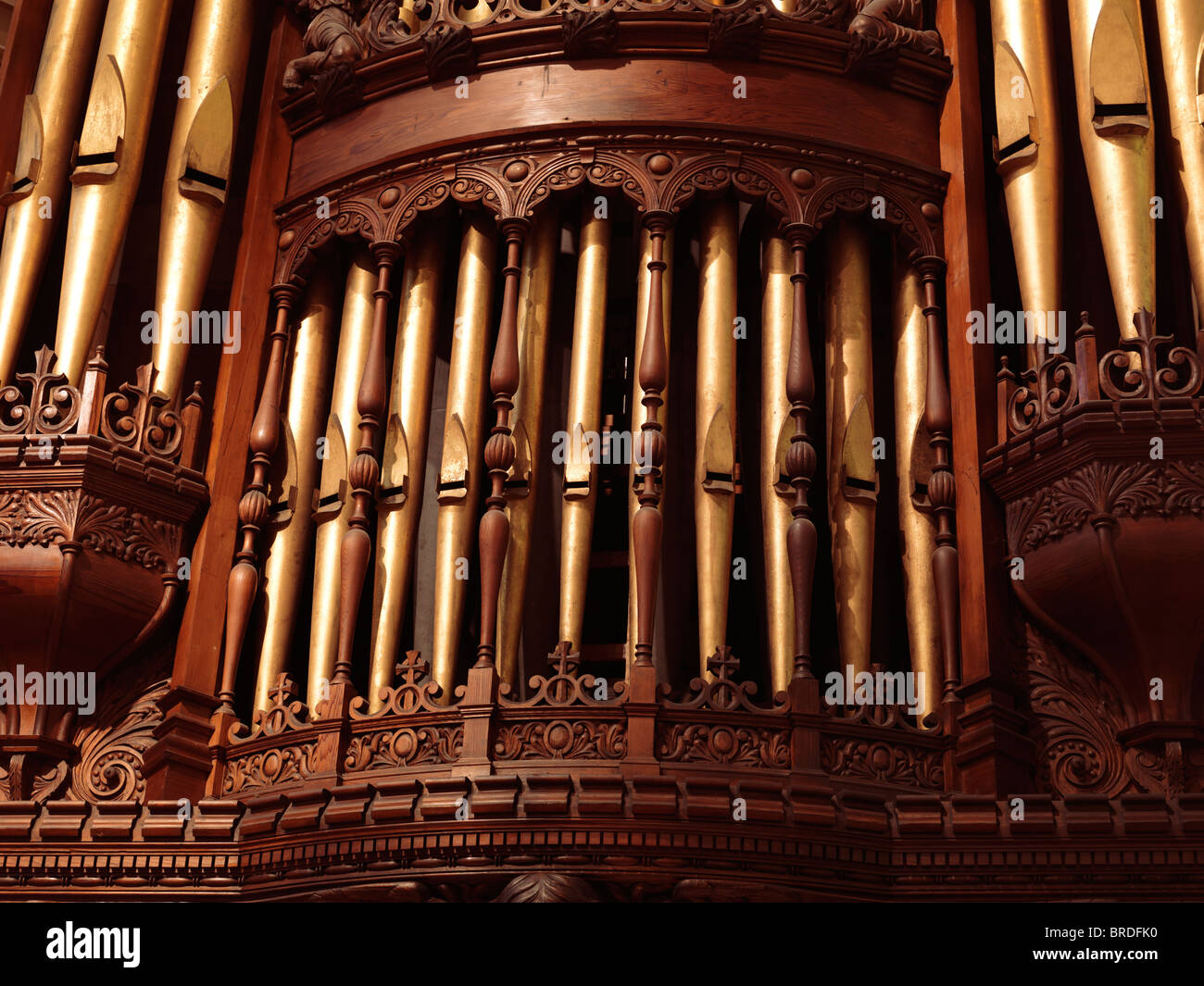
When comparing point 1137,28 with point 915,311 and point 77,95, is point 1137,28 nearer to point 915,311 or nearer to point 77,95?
point 915,311

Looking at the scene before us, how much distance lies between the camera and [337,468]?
909cm

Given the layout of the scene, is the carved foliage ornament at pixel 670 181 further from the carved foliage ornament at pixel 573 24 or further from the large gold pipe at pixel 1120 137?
the large gold pipe at pixel 1120 137

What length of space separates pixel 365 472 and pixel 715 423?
1.56 m

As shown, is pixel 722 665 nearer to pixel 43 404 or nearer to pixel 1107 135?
pixel 1107 135

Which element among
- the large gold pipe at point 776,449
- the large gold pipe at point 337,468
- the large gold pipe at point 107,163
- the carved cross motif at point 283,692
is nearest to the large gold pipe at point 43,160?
the large gold pipe at point 107,163

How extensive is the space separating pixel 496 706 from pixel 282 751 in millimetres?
1036

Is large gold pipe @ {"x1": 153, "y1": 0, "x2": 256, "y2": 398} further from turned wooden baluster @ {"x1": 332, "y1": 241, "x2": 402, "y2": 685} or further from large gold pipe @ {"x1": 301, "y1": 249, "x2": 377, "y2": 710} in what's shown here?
turned wooden baluster @ {"x1": 332, "y1": 241, "x2": 402, "y2": 685}

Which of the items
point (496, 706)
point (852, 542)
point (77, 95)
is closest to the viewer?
point (496, 706)

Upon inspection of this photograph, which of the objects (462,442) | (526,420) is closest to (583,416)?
(526,420)

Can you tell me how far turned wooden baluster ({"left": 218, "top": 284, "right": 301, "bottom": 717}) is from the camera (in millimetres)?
8688

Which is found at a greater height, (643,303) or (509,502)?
(643,303)

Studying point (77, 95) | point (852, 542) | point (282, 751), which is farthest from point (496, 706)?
point (77, 95)

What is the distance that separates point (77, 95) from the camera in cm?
A: 988

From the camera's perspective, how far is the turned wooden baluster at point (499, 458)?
8.14 metres
